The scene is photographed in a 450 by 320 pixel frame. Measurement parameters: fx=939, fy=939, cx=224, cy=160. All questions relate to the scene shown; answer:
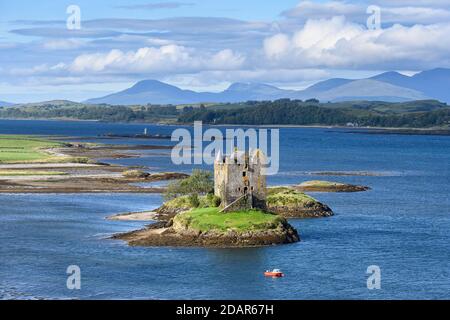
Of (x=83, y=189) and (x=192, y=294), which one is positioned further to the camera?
(x=83, y=189)

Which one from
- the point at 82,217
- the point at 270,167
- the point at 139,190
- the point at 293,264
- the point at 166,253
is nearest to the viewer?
the point at 293,264

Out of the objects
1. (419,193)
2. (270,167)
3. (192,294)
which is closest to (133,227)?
(192,294)

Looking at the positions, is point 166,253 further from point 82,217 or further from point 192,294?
point 82,217

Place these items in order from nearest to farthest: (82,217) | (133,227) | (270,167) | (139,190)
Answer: (133,227) < (82,217) < (139,190) < (270,167)

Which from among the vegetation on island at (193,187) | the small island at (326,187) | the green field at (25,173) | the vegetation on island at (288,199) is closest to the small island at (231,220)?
the vegetation on island at (288,199)

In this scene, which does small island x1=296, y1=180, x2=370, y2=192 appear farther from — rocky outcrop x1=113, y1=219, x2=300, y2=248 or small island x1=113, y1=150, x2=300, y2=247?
rocky outcrop x1=113, y1=219, x2=300, y2=248

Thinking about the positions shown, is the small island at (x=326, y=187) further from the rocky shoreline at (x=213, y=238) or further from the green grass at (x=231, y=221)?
the green grass at (x=231, y=221)
